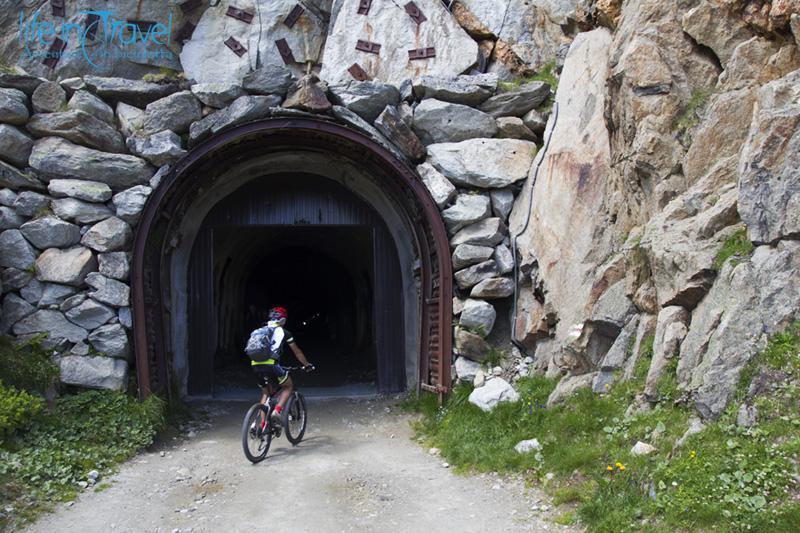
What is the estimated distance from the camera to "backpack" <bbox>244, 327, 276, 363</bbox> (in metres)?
7.71

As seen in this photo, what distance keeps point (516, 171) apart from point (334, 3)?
407 centimetres

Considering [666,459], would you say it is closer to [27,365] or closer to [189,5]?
[27,365]

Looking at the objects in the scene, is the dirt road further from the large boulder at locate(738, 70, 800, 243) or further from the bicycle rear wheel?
the large boulder at locate(738, 70, 800, 243)

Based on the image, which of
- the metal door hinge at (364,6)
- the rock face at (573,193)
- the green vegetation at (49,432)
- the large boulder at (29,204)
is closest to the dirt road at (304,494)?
the green vegetation at (49,432)

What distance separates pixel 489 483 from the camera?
6.35 metres

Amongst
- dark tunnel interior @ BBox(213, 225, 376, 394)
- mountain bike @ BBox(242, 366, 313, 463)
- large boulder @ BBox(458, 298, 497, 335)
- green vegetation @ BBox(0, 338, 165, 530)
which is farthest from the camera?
dark tunnel interior @ BBox(213, 225, 376, 394)

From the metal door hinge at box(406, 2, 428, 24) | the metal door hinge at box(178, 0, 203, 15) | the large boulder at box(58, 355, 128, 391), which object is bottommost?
the large boulder at box(58, 355, 128, 391)

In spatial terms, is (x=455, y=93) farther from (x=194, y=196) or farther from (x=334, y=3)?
(x=194, y=196)

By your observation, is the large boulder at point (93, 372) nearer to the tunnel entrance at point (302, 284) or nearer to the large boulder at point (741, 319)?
the tunnel entrance at point (302, 284)

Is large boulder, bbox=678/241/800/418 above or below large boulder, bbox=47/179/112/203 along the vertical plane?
below

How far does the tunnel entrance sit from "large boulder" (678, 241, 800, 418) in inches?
245

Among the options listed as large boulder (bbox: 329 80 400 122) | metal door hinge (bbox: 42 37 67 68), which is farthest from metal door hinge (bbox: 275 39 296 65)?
metal door hinge (bbox: 42 37 67 68)

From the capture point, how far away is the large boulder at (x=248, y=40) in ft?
→ 35.2

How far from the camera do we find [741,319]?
4996 mm
